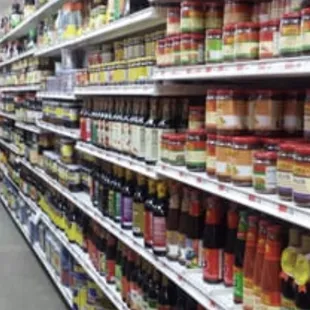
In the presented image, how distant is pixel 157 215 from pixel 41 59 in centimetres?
345

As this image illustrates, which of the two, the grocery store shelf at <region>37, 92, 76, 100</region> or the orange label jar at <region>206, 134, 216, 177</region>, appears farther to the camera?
the grocery store shelf at <region>37, 92, 76, 100</region>

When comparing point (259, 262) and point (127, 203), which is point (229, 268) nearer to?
point (259, 262)

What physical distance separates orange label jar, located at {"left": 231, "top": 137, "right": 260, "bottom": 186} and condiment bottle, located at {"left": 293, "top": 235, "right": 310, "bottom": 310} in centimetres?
30

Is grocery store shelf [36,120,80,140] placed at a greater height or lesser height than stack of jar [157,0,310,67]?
lesser

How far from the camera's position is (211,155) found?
84.4 inches

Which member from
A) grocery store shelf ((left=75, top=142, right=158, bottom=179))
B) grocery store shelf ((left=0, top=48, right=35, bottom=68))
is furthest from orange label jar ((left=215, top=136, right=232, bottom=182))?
grocery store shelf ((left=0, top=48, right=35, bottom=68))

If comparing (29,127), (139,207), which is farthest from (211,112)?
(29,127)


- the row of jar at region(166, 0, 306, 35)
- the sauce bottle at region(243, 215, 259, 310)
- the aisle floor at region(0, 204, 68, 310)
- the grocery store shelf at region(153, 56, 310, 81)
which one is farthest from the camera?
the aisle floor at region(0, 204, 68, 310)

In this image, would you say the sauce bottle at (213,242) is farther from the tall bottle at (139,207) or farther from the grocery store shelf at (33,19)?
the grocery store shelf at (33,19)

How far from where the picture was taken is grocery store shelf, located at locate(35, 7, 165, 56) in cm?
270

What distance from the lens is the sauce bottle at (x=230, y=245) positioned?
85.5 inches

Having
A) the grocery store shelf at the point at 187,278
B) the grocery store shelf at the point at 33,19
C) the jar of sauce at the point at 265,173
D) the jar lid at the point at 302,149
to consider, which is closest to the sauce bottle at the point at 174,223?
the grocery store shelf at the point at 187,278

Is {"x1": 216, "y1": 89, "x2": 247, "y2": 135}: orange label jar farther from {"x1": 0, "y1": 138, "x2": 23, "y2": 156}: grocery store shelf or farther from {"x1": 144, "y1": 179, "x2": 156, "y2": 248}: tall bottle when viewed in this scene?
{"x1": 0, "y1": 138, "x2": 23, "y2": 156}: grocery store shelf

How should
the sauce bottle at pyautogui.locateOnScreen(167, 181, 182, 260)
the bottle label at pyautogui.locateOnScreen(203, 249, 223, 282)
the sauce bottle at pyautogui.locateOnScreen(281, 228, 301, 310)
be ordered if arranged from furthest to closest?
A: the sauce bottle at pyautogui.locateOnScreen(167, 181, 182, 260), the bottle label at pyautogui.locateOnScreen(203, 249, 223, 282), the sauce bottle at pyautogui.locateOnScreen(281, 228, 301, 310)
